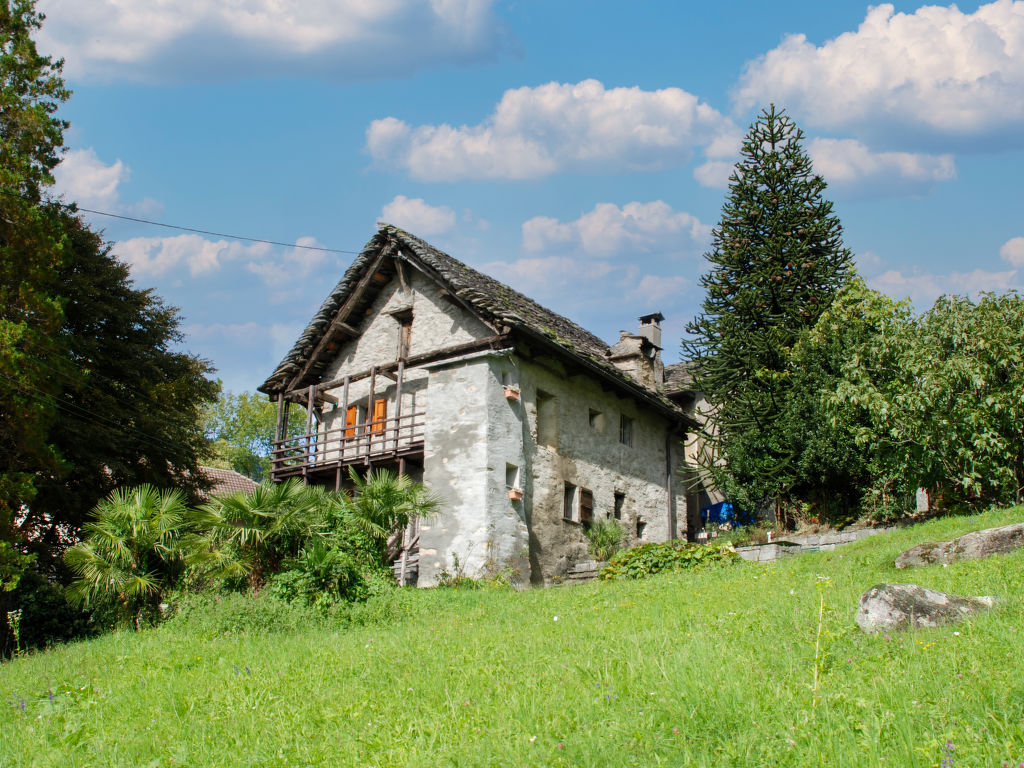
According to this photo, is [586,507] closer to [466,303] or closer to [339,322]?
[466,303]

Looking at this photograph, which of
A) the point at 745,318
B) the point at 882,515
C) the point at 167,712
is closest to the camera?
the point at 167,712

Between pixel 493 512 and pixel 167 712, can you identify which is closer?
pixel 167 712

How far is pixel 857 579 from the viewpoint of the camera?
11484 millimetres

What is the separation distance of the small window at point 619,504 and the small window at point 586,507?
3.97 ft

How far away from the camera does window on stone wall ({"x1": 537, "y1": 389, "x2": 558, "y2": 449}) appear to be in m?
20.2

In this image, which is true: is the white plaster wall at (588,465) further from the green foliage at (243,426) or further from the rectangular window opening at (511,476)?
the green foliage at (243,426)

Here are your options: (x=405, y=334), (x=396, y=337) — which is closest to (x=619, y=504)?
(x=405, y=334)

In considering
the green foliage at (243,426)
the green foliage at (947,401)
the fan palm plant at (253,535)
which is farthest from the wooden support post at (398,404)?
the green foliage at (243,426)

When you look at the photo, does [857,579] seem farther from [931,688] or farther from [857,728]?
[857,728]

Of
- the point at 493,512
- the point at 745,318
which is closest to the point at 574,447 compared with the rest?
the point at 493,512

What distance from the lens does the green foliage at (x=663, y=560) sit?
55.1 ft

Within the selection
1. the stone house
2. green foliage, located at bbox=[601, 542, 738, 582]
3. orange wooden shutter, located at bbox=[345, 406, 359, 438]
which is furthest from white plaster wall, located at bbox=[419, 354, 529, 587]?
orange wooden shutter, located at bbox=[345, 406, 359, 438]

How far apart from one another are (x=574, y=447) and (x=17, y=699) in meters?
14.1

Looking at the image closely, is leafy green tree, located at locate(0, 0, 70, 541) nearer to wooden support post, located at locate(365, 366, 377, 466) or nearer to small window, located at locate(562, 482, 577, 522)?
wooden support post, located at locate(365, 366, 377, 466)
